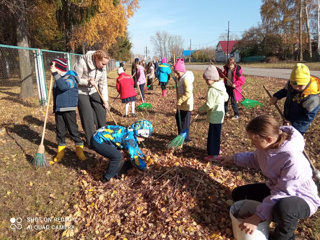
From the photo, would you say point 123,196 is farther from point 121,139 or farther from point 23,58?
point 23,58

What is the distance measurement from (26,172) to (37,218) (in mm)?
1261

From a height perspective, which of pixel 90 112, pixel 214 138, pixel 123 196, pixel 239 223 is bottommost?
pixel 123 196

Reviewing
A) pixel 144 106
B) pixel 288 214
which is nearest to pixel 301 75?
pixel 288 214

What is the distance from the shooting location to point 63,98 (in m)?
4.14

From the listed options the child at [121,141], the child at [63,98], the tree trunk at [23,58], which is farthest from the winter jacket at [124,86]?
the tree trunk at [23,58]

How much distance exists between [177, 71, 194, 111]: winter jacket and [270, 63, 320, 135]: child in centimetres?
182

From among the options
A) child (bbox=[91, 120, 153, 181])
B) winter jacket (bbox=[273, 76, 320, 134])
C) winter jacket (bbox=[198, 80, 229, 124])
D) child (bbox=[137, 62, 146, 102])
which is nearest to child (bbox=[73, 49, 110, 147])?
child (bbox=[91, 120, 153, 181])

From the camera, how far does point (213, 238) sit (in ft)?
8.77

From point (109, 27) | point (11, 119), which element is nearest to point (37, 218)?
point (11, 119)

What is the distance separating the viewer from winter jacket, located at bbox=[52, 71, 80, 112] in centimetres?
406

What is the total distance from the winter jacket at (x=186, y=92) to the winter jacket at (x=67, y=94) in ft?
6.69

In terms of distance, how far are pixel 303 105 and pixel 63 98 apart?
12.7ft

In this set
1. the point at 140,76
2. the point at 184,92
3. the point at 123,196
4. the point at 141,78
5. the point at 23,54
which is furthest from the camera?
the point at 140,76

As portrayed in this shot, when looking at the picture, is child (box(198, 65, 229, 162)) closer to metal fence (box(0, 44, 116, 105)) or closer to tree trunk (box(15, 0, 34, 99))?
metal fence (box(0, 44, 116, 105))
